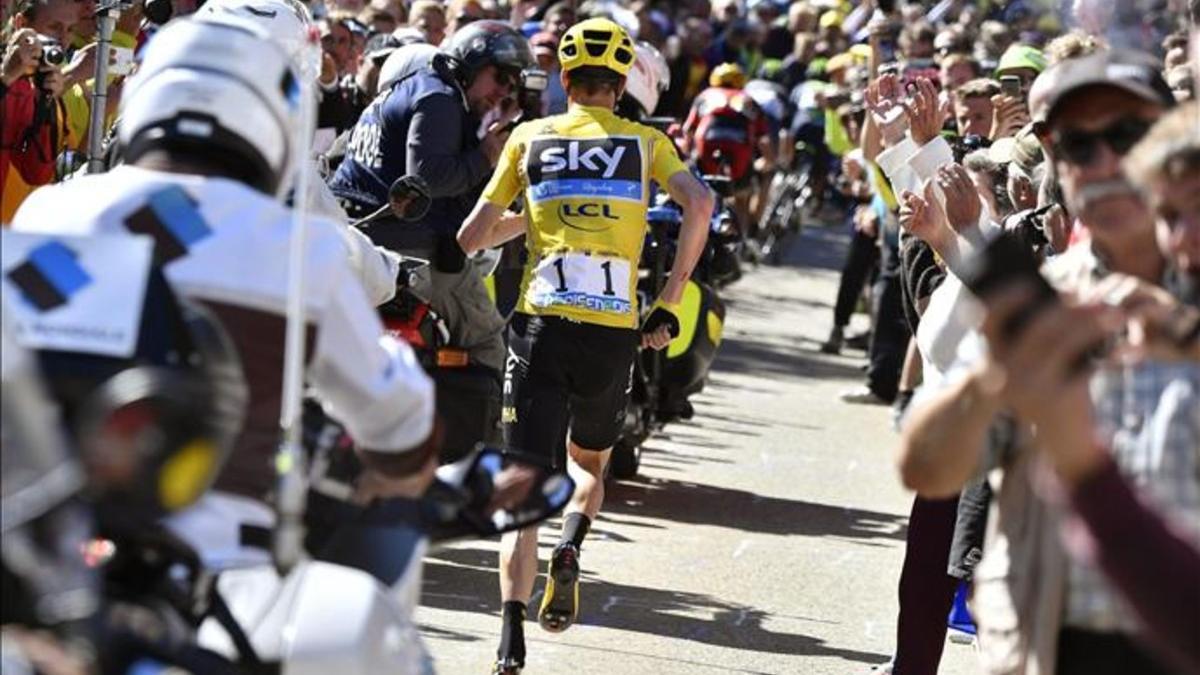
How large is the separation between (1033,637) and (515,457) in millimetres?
1204

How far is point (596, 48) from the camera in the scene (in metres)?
9.57

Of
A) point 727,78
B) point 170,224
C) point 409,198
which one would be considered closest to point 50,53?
point 409,198

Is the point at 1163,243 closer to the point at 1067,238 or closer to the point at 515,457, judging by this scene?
the point at 515,457

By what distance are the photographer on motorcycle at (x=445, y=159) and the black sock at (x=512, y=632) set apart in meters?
2.18

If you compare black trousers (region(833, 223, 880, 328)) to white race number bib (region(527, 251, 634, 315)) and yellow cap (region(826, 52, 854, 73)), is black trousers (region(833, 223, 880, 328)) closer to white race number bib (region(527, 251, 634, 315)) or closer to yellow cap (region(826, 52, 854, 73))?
yellow cap (region(826, 52, 854, 73))

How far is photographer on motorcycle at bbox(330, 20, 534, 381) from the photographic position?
1076cm

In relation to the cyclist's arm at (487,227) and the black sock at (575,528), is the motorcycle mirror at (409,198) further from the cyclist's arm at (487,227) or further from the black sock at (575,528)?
the black sock at (575,528)

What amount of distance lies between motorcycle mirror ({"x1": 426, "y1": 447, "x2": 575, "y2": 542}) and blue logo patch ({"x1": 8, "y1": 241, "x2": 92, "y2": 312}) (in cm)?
85

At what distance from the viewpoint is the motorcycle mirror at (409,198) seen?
951 centimetres

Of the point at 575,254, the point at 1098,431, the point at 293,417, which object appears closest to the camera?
the point at 1098,431

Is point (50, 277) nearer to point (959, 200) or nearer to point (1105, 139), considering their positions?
point (1105, 139)

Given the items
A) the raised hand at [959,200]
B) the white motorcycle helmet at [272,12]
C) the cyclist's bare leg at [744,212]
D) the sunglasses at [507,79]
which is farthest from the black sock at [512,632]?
the cyclist's bare leg at [744,212]

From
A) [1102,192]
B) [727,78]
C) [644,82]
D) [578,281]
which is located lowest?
[727,78]

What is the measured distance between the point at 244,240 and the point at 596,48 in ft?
15.4
